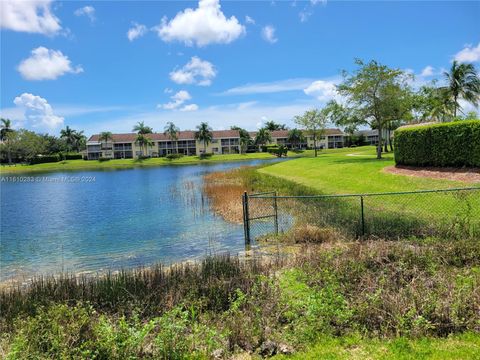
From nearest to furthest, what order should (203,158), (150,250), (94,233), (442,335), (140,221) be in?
(442,335) → (150,250) → (94,233) → (140,221) → (203,158)

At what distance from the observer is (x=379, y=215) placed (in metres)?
14.3

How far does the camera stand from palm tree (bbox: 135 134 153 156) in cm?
12069

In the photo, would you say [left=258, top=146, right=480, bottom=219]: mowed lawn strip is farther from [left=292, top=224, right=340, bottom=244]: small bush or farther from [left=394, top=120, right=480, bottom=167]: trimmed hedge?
[left=292, top=224, right=340, bottom=244]: small bush

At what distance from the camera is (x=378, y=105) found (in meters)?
41.6

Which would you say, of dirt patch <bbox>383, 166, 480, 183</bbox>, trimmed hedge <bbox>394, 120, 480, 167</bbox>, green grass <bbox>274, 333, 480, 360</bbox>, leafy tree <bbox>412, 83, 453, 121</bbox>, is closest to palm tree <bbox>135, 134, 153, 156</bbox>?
leafy tree <bbox>412, 83, 453, 121</bbox>

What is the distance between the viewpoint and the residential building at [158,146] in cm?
12700

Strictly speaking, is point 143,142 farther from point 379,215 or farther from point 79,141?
point 379,215

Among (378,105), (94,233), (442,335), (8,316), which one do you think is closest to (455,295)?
(442,335)

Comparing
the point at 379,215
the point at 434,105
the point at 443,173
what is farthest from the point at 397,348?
the point at 434,105

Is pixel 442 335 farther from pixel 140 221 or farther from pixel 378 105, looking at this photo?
pixel 378 105

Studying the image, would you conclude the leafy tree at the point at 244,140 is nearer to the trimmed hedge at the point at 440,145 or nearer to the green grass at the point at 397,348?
the trimmed hedge at the point at 440,145

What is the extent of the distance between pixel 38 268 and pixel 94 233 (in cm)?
520

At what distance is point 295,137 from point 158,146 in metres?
45.7

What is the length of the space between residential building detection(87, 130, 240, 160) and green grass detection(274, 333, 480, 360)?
122 m
